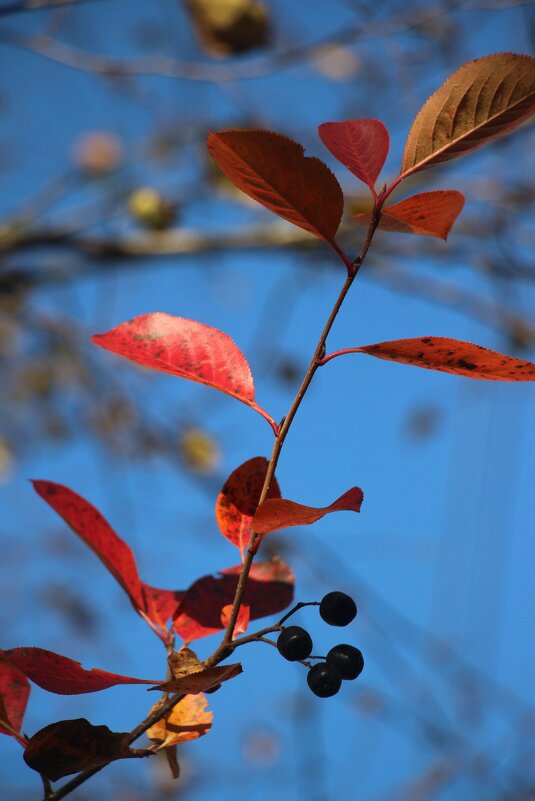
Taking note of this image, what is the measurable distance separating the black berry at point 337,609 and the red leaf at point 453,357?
0.15m

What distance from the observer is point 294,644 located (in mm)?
409

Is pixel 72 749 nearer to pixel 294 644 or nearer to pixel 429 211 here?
pixel 294 644

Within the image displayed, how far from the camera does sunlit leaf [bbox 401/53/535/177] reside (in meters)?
0.40

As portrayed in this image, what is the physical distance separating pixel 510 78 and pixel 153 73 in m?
1.28

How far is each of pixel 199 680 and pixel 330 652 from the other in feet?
0.33

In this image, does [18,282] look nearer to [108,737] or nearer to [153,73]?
[153,73]

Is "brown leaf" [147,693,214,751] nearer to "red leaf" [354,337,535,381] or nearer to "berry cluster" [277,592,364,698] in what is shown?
"berry cluster" [277,592,364,698]

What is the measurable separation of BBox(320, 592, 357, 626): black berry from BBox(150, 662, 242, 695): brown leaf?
0.26 ft

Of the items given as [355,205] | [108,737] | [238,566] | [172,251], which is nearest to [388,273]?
[355,205]

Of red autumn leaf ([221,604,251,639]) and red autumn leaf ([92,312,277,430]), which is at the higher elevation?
red autumn leaf ([92,312,277,430])

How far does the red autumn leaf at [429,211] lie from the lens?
42cm

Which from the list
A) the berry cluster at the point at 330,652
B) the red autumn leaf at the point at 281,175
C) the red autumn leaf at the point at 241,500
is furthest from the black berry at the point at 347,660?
the red autumn leaf at the point at 281,175

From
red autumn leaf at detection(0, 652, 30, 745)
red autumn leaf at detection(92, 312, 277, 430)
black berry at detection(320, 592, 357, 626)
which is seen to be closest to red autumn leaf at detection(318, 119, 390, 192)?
red autumn leaf at detection(92, 312, 277, 430)

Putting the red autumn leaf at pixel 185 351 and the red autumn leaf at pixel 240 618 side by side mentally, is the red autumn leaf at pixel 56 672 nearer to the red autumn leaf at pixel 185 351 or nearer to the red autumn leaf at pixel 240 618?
the red autumn leaf at pixel 240 618
